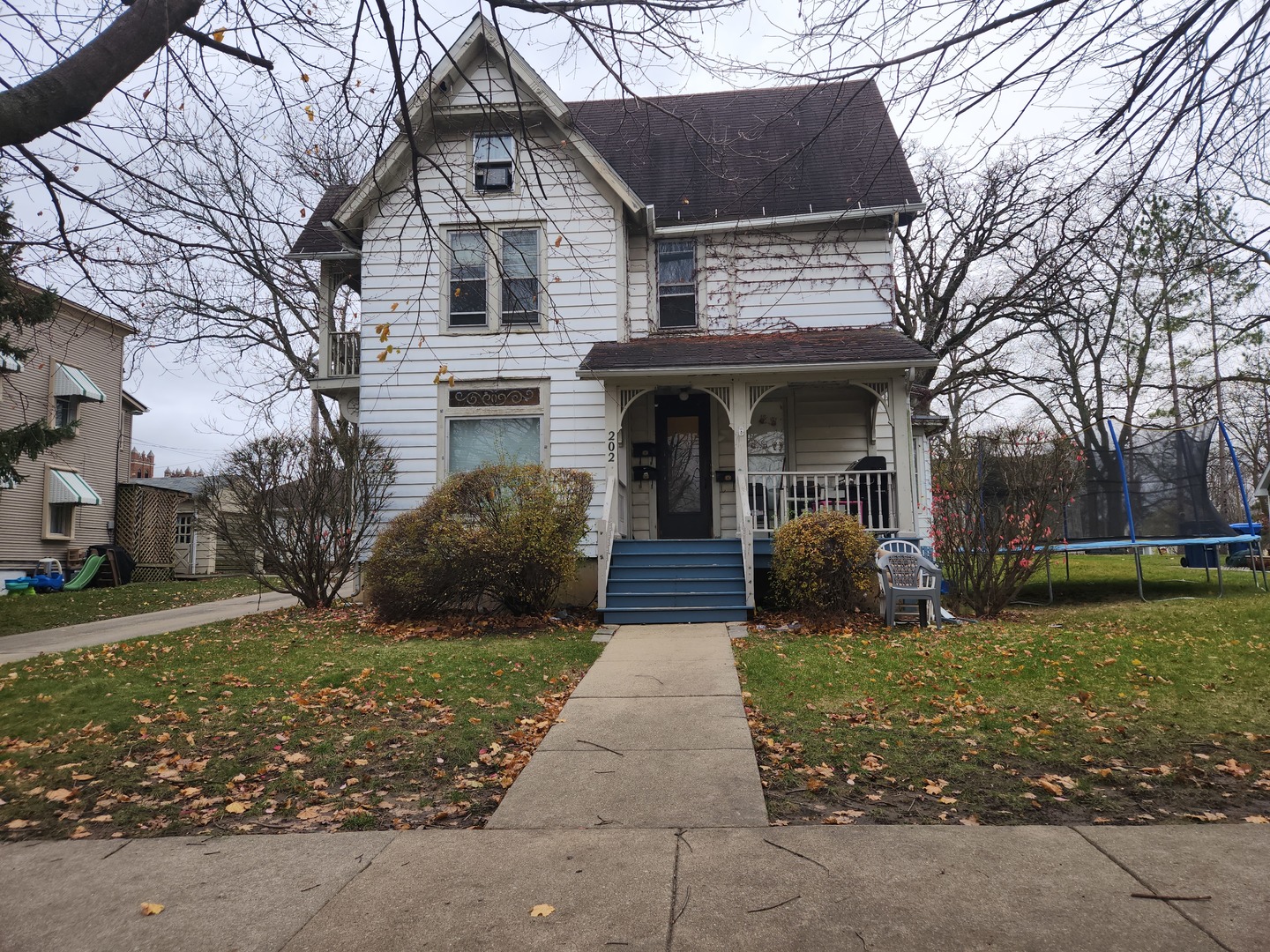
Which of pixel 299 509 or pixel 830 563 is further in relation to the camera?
pixel 299 509

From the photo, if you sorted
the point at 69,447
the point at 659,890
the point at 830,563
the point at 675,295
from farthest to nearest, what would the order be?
the point at 69,447 → the point at 675,295 → the point at 830,563 → the point at 659,890

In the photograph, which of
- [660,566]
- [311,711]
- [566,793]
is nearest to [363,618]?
[660,566]

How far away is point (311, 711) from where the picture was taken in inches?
239

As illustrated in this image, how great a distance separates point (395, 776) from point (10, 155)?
3.88 m

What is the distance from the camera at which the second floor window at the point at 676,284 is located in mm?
14422

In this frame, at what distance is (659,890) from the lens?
10.5 feet

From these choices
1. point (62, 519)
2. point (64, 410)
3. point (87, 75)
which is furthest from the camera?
point (64, 410)

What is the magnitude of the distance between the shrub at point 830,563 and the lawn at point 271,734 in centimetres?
307

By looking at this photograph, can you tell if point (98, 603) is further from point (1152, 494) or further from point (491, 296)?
point (1152, 494)

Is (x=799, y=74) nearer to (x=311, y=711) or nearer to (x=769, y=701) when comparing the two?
(x=769, y=701)

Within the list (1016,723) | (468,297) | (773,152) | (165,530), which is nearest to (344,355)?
(468,297)

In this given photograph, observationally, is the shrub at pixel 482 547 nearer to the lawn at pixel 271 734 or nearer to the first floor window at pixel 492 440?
the lawn at pixel 271 734

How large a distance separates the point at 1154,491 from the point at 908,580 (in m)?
5.89

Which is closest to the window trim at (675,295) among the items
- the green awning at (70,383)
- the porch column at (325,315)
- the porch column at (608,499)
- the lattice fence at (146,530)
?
the porch column at (608,499)
